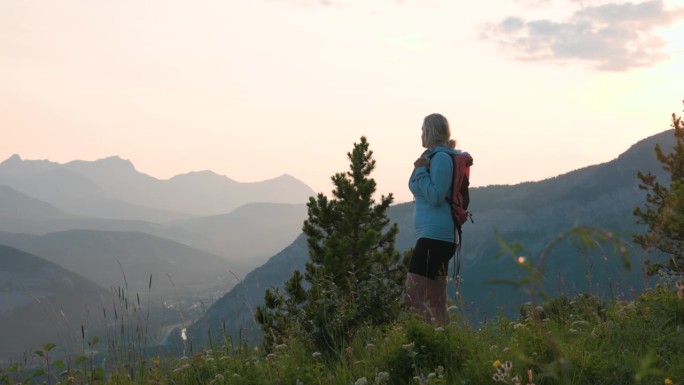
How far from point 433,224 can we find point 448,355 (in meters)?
2.13

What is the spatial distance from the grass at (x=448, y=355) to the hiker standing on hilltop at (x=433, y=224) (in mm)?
511

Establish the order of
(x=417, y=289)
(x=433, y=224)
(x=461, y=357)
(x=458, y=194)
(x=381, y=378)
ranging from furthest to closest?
1. (x=458, y=194)
2. (x=433, y=224)
3. (x=417, y=289)
4. (x=461, y=357)
5. (x=381, y=378)

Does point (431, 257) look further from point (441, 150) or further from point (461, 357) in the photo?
point (461, 357)

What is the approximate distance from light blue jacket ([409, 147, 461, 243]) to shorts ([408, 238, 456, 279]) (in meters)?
0.06

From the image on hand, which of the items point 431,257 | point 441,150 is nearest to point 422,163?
point 441,150

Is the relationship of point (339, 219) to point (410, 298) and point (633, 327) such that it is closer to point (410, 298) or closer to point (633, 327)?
point (410, 298)

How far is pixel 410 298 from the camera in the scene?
610 cm

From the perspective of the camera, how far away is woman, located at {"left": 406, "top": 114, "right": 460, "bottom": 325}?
20.7ft

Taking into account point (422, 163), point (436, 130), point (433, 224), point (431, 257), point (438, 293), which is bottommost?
point (438, 293)

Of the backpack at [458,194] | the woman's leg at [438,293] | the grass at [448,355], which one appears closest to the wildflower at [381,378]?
the grass at [448,355]

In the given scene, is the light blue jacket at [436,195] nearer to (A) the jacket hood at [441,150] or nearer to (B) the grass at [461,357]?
(A) the jacket hood at [441,150]

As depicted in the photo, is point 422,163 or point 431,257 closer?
point 431,257

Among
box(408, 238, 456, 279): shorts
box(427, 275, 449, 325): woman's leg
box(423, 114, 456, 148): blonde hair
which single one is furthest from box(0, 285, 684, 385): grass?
box(423, 114, 456, 148): blonde hair

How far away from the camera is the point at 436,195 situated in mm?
6367
